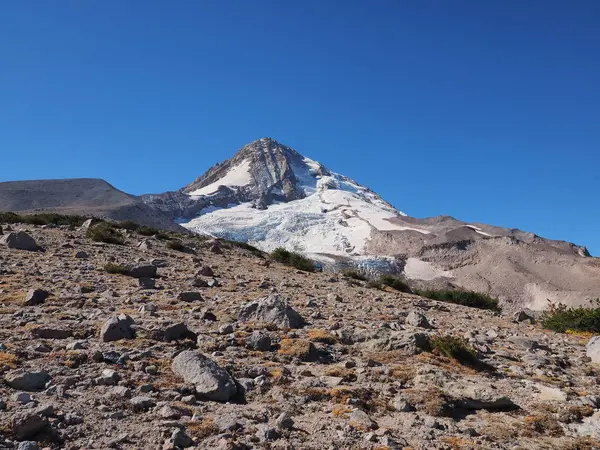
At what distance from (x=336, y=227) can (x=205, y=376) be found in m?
93.3

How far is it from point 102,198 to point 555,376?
9970 centimetres

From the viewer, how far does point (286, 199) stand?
5162 inches

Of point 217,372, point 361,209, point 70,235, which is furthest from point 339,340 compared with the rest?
point 361,209

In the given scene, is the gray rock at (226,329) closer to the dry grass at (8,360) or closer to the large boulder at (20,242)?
the dry grass at (8,360)

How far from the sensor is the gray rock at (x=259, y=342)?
25.2 ft

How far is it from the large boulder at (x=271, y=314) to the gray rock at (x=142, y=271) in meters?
5.77

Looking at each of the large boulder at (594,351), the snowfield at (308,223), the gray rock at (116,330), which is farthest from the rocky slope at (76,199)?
the large boulder at (594,351)

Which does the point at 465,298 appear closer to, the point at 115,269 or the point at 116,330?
the point at 115,269

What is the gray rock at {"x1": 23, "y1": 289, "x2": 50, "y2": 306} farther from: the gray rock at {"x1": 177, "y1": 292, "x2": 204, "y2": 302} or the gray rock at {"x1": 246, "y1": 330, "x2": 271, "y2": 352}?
the gray rock at {"x1": 246, "y1": 330, "x2": 271, "y2": 352}

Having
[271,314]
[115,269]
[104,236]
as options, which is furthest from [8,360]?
[104,236]

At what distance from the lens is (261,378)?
6.31 m

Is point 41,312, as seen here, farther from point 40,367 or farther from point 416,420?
point 416,420

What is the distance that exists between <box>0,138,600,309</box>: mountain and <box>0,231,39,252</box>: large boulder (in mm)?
32495

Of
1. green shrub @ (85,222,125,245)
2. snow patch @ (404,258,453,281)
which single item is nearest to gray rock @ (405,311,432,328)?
green shrub @ (85,222,125,245)
